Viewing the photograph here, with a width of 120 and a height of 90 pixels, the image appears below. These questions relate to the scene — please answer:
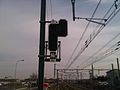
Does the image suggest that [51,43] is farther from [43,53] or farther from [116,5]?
[116,5]

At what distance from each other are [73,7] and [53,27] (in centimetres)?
777

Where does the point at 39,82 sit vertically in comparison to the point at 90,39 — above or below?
below

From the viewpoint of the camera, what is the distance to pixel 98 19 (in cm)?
1465

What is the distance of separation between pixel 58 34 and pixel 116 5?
7069 millimetres

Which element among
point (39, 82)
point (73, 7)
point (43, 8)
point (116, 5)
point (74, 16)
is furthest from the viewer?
point (74, 16)

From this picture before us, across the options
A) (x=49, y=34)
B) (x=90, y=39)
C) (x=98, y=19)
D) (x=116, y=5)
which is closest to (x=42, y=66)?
(x=49, y=34)

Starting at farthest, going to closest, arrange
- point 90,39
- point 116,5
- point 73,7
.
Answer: point 90,39 < point 73,7 < point 116,5

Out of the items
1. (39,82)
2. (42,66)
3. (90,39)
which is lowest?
(39,82)

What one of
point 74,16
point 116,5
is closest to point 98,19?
point 74,16

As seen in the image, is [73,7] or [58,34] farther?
[73,7]

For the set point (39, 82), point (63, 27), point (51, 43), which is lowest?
point (39, 82)

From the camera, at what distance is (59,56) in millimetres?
5402

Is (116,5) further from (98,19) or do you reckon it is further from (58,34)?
(58,34)

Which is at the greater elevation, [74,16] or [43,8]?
[74,16]
